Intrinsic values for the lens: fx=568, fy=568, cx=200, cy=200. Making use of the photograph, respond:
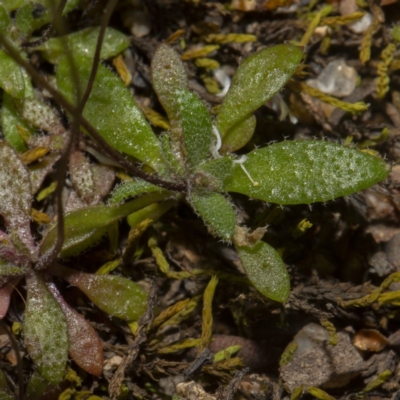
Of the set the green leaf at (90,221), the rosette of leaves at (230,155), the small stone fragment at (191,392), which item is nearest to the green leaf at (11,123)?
the rosette of leaves at (230,155)

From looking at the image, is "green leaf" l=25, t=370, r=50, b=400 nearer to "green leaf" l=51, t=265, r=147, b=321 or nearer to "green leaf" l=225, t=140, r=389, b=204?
"green leaf" l=51, t=265, r=147, b=321

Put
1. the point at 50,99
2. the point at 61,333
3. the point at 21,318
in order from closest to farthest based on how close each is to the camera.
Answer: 1. the point at 61,333
2. the point at 21,318
3. the point at 50,99

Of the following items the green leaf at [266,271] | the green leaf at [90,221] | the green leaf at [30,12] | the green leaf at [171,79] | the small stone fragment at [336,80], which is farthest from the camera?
the small stone fragment at [336,80]

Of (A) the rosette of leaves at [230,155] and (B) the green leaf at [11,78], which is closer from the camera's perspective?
(A) the rosette of leaves at [230,155]

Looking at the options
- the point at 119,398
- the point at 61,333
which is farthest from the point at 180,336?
the point at 61,333

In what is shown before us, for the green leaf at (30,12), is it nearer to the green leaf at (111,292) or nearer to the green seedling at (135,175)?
the green seedling at (135,175)

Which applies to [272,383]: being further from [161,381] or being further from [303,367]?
[161,381]
